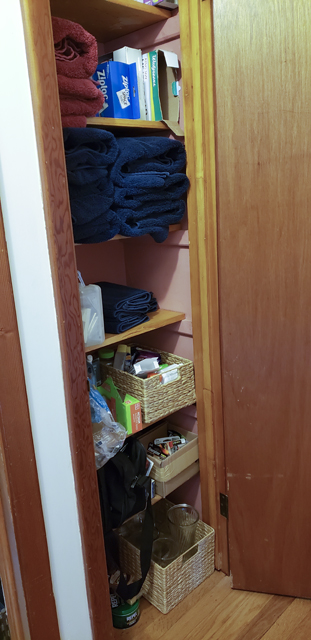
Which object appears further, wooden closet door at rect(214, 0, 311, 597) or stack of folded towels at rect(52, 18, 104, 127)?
wooden closet door at rect(214, 0, 311, 597)

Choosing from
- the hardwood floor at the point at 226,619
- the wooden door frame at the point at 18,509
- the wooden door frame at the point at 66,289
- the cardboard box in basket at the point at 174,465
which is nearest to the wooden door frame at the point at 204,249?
the cardboard box in basket at the point at 174,465

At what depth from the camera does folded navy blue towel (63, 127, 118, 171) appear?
1.25 meters

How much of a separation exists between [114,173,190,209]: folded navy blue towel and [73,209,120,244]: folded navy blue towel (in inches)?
2.2

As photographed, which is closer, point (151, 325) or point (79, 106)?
point (79, 106)

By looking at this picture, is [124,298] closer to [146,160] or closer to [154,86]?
[146,160]

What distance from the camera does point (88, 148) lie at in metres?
1.29

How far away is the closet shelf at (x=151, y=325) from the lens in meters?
1.51

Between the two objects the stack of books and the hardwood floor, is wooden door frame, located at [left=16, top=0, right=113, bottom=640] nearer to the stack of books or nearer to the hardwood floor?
the hardwood floor

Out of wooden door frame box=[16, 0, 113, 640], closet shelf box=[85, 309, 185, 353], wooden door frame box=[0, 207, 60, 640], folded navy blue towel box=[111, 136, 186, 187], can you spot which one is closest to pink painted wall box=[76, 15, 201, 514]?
closet shelf box=[85, 309, 185, 353]

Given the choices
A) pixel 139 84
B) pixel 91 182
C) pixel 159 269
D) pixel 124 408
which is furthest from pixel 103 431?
pixel 139 84

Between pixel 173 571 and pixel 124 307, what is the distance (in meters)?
0.90

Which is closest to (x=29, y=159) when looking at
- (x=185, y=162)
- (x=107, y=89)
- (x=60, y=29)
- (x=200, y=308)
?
(x=60, y=29)

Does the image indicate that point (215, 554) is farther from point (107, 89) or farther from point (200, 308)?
point (107, 89)

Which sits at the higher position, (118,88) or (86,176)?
(118,88)
